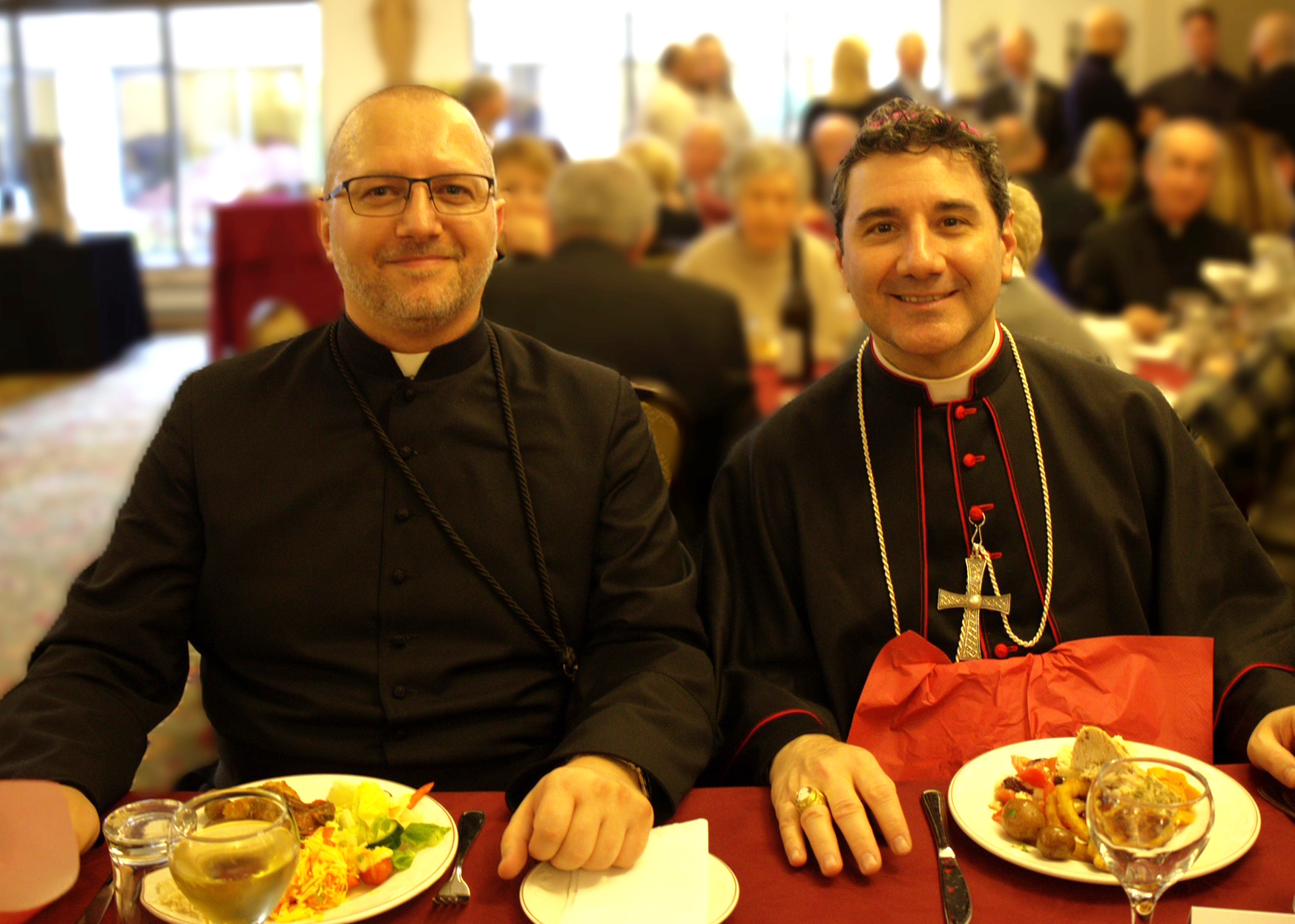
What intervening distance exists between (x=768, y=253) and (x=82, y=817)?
4126 millimetres

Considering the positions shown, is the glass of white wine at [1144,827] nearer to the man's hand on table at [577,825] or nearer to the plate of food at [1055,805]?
the plate of food at [1055,805]

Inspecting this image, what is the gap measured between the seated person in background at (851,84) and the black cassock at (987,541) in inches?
256

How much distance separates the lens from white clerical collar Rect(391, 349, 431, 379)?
188cm

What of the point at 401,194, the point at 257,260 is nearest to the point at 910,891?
the point at 401,194

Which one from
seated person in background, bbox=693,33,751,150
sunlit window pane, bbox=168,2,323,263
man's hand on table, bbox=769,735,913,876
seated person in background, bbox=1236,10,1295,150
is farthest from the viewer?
sunlit window pane, bbox=168,2,323,263

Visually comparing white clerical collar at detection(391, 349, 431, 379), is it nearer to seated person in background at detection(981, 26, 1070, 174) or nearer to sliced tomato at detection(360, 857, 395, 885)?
sliced tomato at detection(360, 857, 395, 885)

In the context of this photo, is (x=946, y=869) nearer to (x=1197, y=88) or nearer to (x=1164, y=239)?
(x=1164, y=239)

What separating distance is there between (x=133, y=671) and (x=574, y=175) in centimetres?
244

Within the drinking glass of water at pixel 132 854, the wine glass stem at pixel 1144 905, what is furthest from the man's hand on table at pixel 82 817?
the wine glass stem at pixel 1144 905

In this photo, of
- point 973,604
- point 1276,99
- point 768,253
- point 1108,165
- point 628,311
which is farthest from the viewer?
point 1276,99

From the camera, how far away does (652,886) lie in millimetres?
1318

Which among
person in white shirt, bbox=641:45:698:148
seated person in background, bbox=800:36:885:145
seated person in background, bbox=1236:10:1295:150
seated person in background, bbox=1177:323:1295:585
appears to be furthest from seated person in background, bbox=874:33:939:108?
seated person in background, bbox=1177:323:1295:585

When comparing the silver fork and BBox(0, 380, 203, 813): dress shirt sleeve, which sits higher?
BBox(0, 380, 203, 813): dress shirt sleeve

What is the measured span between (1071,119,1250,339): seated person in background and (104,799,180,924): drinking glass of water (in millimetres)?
4784
